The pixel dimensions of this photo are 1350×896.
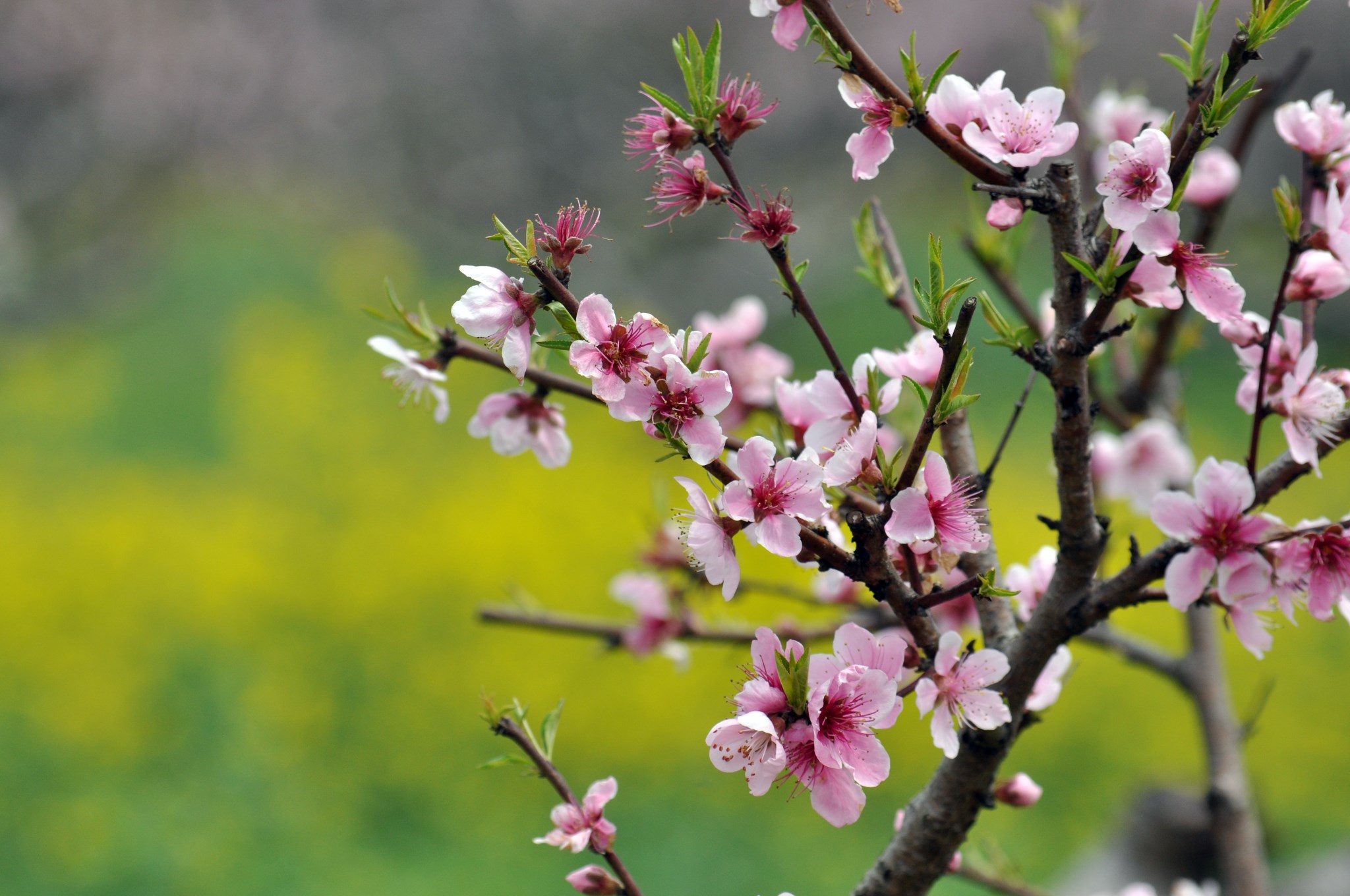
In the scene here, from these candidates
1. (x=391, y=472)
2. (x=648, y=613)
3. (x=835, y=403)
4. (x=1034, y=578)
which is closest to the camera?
(x=835, y=403)

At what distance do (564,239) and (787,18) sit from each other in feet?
0.52

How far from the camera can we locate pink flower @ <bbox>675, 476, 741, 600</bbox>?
0.48 m

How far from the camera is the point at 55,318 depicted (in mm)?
3533

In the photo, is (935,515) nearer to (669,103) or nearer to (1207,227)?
(669,103)

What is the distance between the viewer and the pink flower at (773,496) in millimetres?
469

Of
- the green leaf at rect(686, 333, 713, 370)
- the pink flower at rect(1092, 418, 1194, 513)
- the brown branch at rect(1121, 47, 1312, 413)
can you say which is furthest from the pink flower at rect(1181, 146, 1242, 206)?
the green leaf at rect(686, 333, 713, 370)

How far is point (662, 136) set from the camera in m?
0.50

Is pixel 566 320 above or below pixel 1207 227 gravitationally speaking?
below

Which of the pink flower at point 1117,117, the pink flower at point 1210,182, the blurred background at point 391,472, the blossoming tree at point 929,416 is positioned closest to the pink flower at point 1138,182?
the blossoming tree at point 929,416

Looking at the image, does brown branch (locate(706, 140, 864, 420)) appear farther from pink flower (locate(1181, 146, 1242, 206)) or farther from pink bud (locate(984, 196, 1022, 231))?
pink flower (locate(1181, 146, 1242, 206))

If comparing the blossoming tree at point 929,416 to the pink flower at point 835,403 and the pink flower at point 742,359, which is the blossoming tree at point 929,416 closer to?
the pink flower at point 835,403

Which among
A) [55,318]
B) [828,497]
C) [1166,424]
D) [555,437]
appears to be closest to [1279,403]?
[828,497]

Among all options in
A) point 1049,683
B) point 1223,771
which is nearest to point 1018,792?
point 1049,683

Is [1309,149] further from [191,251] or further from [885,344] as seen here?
[191,251]
